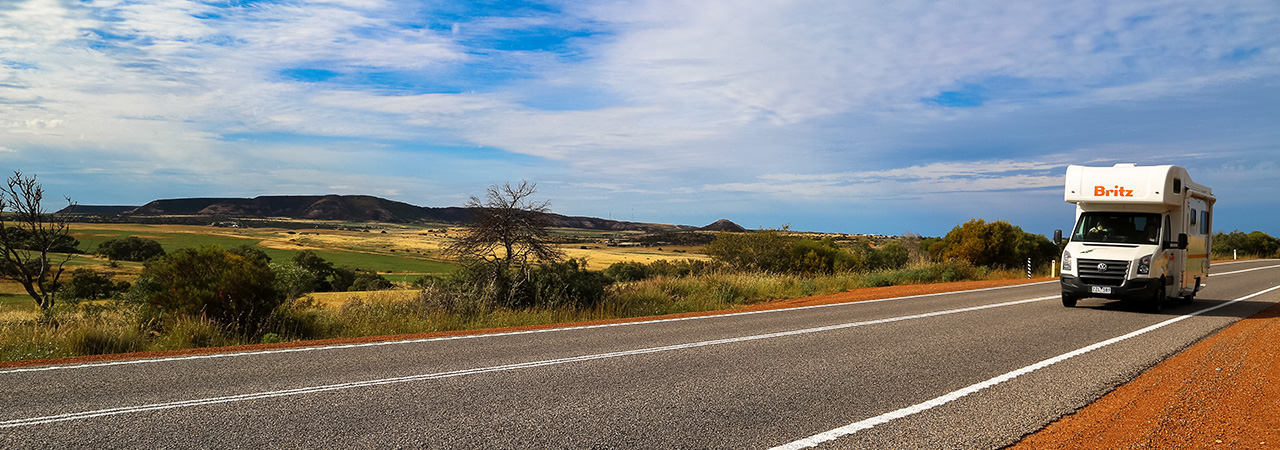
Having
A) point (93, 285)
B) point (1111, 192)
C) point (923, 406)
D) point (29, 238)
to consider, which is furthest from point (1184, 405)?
point (93, 285)

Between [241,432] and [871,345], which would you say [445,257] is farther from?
[241,432]

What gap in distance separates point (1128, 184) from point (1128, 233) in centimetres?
104

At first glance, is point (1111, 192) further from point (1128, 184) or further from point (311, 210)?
point (311, 210)

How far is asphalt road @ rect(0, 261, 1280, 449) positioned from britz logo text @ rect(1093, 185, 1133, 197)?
164 inches

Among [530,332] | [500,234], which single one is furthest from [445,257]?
[530,332]

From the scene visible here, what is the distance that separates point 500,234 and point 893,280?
14.1 meters

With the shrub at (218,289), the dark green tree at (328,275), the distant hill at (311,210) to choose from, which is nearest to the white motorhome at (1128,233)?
the shrub at (218,289)

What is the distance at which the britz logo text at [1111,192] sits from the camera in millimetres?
13811

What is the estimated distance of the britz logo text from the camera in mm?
13811

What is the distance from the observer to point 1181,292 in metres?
15.0

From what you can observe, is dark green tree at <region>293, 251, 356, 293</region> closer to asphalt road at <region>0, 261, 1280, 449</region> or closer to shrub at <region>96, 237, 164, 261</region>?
shrub at <region>96, 237, 164, 261</region>

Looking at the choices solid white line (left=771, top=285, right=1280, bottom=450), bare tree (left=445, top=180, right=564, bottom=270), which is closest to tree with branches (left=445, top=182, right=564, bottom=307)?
bare tree (left=445, top=180, right=564, bottom=270)

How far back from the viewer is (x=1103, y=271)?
13.5 metres

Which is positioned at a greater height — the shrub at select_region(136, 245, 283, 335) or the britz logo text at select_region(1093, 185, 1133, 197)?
the britz logo text at select_region(1093, 185, 1133, 197)
